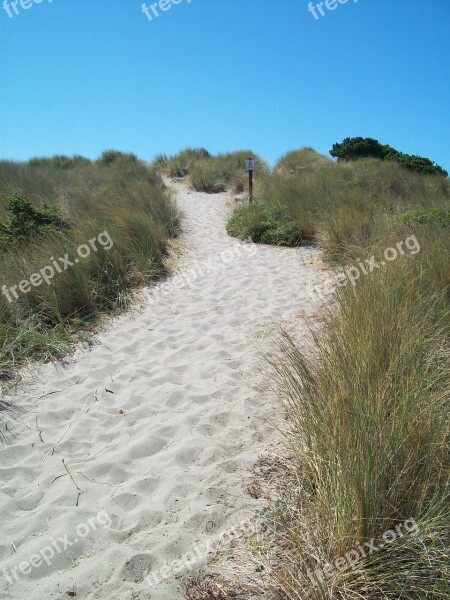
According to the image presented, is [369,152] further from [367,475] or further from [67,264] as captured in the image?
[367,475]

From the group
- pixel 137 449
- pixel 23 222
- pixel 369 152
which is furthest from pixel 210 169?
pixel 137 449

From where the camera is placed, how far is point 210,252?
7777mm

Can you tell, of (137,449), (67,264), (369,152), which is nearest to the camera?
(137,449)

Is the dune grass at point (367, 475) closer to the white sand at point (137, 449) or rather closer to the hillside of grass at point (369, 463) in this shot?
the hillside of grass at point (369, 463)

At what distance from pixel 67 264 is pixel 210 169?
35.7 feet

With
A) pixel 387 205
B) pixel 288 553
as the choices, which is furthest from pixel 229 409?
pixel 387 205

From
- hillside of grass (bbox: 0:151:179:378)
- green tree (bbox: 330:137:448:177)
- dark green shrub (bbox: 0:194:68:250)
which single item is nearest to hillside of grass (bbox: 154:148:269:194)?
green tree (bbox: 330:137:448:177)

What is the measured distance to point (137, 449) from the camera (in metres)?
2.85

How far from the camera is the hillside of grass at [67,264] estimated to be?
4363mm

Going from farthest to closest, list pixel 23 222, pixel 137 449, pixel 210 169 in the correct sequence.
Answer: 1. pixel 210 169
2. pixel 23 222
3. pixel 137 449

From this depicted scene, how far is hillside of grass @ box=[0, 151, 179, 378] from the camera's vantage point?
14.3 ft

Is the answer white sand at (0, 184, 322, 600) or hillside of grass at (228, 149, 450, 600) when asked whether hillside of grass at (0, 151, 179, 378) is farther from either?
hillside of grass at (228, 149, 450, 600)

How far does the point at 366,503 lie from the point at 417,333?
138cm

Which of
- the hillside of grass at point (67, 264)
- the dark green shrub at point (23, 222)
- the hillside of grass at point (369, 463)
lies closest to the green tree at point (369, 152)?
the hillside of grass at point (67, 264)
